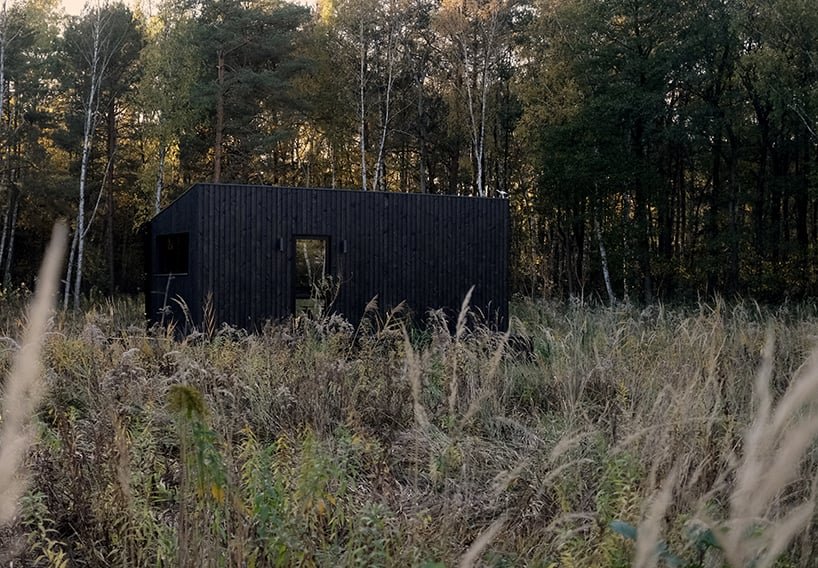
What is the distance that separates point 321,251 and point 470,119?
10438mm

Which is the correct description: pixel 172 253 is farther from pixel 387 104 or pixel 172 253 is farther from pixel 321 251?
pixel 387 104

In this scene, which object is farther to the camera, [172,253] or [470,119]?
[470,119]

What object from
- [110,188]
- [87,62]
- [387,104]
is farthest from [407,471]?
[110,188]

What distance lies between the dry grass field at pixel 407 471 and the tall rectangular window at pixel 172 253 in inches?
300

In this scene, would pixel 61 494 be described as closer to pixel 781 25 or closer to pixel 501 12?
pixel 781 25

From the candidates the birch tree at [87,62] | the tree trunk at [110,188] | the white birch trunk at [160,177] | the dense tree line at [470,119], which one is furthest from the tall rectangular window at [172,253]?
the tree trunk at [110,188]

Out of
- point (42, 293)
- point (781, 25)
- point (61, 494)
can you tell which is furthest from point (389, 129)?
point (42, 293)

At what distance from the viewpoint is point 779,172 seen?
63.1 feet

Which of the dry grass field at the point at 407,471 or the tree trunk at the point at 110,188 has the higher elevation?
the tree trunk at the point at 110,188

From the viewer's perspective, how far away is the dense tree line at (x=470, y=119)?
16.8 metres

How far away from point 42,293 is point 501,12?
20.2m

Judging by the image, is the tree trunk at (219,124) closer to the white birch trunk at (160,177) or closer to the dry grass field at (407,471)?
the white birch trunk at (160,177)

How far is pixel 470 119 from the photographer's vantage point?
2136 centimetres

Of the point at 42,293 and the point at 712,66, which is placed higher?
the point at 712,66
